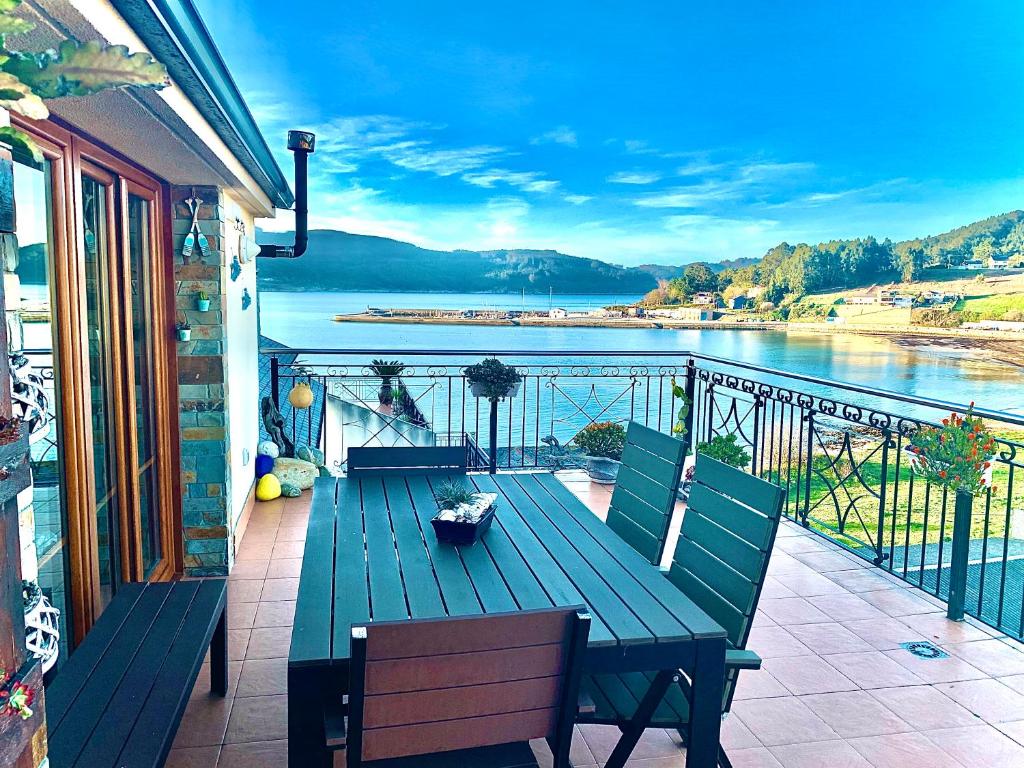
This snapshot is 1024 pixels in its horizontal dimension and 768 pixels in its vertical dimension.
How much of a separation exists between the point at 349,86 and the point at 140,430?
12.9m

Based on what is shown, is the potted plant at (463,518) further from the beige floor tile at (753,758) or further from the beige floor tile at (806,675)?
the beige floor tile at (806,675)

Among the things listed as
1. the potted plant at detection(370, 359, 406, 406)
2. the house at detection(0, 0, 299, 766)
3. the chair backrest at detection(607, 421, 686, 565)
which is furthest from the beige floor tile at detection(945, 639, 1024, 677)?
the potted plant at detection(370, 359, 406, 406)

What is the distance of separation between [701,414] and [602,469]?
903mm

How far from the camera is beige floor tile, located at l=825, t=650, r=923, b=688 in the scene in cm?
262

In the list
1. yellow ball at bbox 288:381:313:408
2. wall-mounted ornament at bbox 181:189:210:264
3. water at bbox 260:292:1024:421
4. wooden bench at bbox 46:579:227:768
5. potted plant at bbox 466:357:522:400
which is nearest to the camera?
wooden bench at bbox 46:579:227:768

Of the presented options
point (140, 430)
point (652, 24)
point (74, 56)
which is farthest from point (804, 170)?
point (74, 56)

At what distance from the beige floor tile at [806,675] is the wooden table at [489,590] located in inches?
38.1

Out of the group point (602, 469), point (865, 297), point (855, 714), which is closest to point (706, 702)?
point (855, 714)

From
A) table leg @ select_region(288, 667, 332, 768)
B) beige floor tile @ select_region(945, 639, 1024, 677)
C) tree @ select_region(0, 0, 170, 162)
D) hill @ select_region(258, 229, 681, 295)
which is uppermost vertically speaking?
hill @ select_region(258, 229, 681, 295)

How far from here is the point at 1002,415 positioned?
2.88 meters

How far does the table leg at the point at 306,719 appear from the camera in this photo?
142 centimetres

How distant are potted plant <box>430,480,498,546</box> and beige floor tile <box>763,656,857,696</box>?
1270 millimetres

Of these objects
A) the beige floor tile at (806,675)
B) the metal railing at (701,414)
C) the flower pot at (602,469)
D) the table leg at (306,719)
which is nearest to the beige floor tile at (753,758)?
the beige floor tile at (806,675)

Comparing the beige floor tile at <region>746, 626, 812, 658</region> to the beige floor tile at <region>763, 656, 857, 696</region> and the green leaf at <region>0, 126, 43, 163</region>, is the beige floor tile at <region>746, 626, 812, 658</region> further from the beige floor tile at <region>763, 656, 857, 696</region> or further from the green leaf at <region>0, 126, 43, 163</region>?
the green leaf at <region>0, 126, 43, 163</region>
